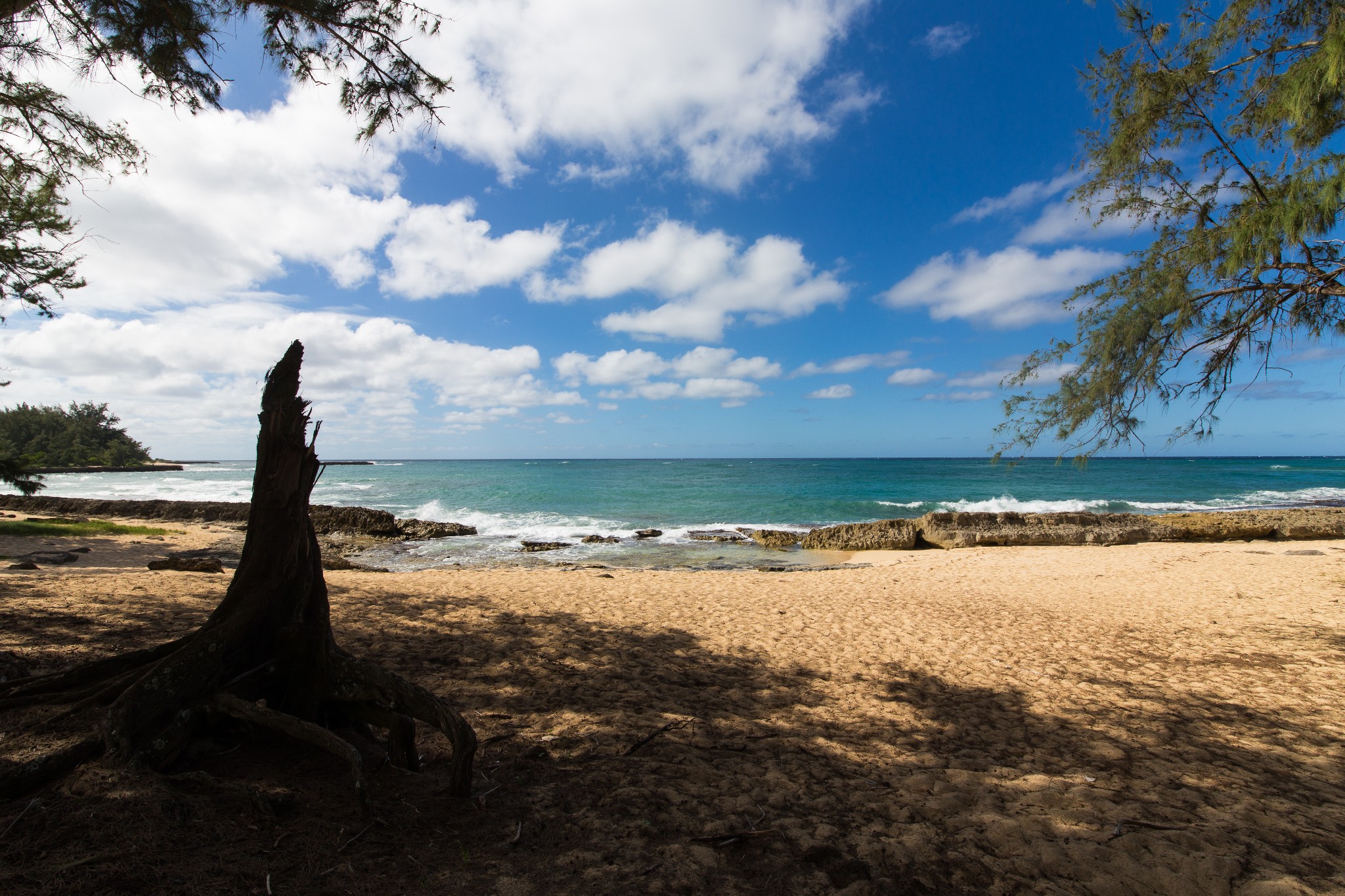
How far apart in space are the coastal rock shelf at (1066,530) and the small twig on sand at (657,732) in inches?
639

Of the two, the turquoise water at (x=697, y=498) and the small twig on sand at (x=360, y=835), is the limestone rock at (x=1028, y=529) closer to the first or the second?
the turquoise water at (x=697, y=498)

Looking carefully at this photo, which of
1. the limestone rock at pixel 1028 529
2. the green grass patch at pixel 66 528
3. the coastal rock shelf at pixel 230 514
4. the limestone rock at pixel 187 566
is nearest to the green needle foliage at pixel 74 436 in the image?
the coastal rock shelf at pixel 230 514

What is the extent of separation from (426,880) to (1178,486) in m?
58.6

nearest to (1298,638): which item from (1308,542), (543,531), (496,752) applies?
(496,752)

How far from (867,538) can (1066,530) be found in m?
6.37

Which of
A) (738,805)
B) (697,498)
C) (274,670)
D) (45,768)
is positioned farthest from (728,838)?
(697,498)

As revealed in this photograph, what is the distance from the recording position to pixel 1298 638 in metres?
7.18

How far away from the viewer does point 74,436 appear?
2655 inches

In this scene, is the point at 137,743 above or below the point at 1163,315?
below

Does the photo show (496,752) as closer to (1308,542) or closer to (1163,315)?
(1163,315)

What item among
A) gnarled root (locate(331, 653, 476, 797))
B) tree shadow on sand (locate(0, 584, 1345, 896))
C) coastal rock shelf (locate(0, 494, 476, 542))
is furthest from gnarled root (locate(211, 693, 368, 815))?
coastal rock shelf (locate(0, 494, 476, 542))

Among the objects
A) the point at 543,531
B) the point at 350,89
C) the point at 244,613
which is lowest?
the point at 543,531

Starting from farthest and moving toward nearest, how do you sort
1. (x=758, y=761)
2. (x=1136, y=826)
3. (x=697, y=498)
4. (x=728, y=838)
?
(x=697, y=498) < (x=758, y=761) < (x=1136, y=826) < (x=728, y=838)

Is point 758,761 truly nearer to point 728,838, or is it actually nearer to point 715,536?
point 728,838
